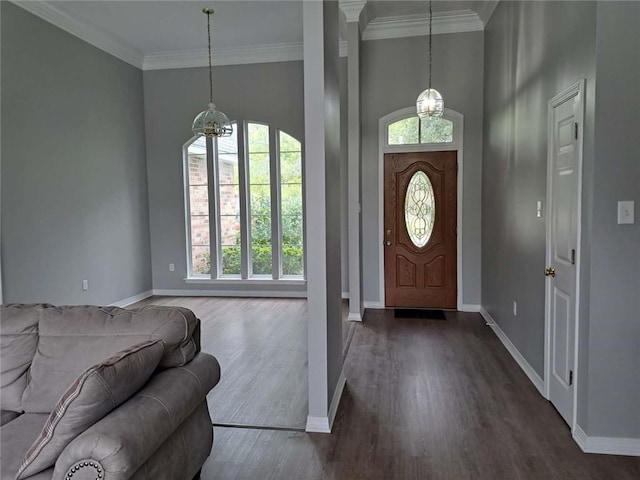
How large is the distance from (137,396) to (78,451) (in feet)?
1.00

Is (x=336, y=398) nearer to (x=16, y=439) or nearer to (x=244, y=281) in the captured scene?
(x=16, y=439)

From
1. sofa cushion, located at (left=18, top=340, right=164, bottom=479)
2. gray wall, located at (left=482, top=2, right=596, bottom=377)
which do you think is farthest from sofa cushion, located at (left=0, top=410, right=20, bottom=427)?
gray wall, located at (left=482, top=2, right=596, bottom=377)

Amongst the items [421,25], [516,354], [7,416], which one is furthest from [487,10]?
[7,416]

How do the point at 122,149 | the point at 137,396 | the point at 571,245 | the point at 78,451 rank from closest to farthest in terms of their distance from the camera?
the point at 78,451
the point at 137,396
the point at 571,245
the point at 122,149

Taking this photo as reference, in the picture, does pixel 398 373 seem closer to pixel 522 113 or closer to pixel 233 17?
pixel 522 113

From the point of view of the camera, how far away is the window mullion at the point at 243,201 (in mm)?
6328

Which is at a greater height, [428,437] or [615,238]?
[615,238]

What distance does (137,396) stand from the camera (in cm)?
165

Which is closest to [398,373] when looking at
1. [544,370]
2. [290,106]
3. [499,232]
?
[544,370]

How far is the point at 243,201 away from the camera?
6.39m

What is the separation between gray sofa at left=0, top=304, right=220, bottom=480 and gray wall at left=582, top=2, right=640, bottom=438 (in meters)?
2.10

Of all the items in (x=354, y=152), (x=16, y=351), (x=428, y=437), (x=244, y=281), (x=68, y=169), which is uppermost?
(x=354, y=152)

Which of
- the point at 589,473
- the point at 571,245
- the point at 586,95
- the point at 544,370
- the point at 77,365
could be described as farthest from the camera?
the point at 544,370

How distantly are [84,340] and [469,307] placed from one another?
183 inches
